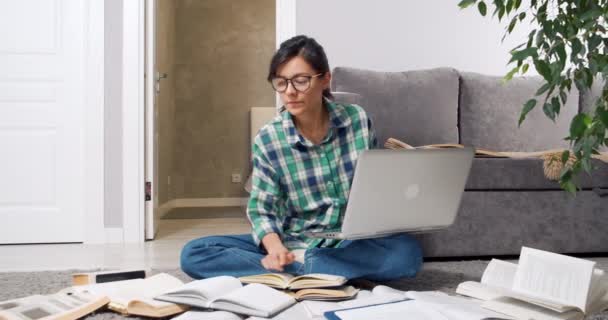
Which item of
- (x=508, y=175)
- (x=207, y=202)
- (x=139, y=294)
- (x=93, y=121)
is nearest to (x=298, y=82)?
(x=139, y=294)

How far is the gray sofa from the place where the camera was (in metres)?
2.27

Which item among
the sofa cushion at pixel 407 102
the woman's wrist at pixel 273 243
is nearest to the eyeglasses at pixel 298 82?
the woman's wrist at pixel 273 243

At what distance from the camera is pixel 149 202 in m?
3.04

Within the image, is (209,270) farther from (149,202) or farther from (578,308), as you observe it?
(149,202)

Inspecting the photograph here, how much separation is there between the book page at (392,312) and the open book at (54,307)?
2.11 ft

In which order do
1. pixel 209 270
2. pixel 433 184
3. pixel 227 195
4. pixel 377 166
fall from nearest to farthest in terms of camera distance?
1. pixel 377 166
2. pixel 433 184
3. pixel 209 270
4. pixel 227 195

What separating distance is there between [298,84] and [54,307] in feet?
2.82

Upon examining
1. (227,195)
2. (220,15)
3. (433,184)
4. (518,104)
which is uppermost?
(220,15)

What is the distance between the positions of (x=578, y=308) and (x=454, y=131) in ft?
5.46

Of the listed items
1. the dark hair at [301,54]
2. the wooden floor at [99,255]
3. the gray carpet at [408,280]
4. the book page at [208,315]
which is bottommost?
the wooden floor at [99,255]

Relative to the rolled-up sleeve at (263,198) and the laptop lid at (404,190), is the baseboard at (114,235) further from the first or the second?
the laptop lid at (404,190)

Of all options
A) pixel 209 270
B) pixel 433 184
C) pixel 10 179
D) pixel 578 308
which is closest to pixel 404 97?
pixel 433 184

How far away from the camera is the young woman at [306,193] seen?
5.48ft

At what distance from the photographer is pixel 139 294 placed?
1550 millimetres
